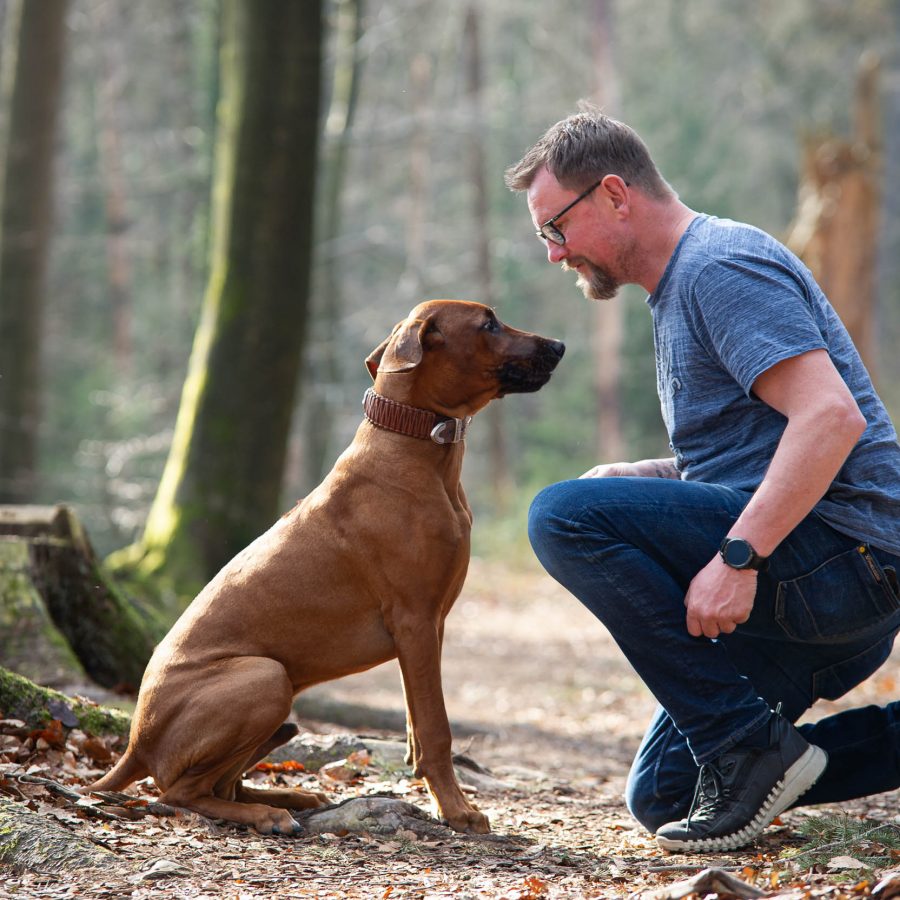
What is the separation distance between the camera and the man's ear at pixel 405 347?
428cm

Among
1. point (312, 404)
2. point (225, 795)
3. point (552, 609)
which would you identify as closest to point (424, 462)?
→ point (225, 795)

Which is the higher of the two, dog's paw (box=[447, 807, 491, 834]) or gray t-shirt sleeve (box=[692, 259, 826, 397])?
gray t-shirt sleeve (box=[692, 259, 826, 397])

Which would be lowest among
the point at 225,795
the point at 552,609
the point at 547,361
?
the point at 552,609

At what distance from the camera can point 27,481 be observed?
11.6 m

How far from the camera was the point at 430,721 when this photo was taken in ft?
13.5

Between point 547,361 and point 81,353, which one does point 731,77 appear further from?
point 547,361

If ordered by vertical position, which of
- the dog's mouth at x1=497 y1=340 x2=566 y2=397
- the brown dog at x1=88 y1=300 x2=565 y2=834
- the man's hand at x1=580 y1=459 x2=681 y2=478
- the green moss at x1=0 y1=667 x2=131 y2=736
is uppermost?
the dog's mouth at x1=497 y1=340 x2=566 y2=397

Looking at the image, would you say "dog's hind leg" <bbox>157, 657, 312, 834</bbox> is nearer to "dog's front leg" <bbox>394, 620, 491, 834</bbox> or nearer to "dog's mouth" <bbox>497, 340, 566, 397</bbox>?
"dog's front leg" <bbox>394, 620, 491, 834</bbox>

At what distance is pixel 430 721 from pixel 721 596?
1215 millimetres

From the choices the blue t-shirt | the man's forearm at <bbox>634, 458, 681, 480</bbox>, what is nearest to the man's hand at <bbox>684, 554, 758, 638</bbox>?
the blue t-shirt

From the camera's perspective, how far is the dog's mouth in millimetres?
4516

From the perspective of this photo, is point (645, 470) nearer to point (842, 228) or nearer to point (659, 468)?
point (659, 468)

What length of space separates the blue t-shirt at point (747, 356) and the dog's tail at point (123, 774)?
2330 millimetres

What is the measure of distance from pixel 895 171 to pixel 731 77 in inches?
203
